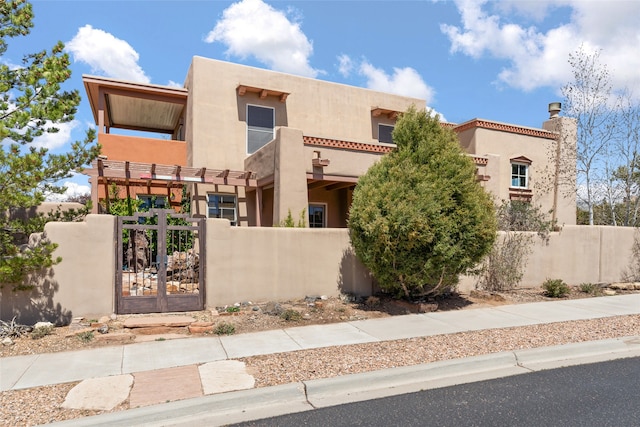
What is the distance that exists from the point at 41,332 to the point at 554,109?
23947 millimetres

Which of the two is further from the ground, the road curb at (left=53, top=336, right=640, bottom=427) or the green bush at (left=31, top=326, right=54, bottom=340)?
the green bush at (left=31, top=326, right=54, bottom=340)

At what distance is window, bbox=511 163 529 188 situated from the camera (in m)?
21.5

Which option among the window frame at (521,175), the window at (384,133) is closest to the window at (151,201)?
the window at (384,133)

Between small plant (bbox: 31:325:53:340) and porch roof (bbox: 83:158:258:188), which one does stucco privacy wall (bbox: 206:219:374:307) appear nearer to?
small plant (bbox: 31:325:53:340)

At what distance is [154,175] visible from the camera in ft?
44.8

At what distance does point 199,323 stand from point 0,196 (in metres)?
3.68

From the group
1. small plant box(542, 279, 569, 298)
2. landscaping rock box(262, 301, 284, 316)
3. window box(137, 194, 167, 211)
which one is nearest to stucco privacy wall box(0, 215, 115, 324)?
landscaping rock box(262, 301, 284, 316)

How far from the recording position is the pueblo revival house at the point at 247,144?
44.7ft

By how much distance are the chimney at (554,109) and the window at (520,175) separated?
12.1ft

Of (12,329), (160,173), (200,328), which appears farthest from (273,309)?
(160,173)

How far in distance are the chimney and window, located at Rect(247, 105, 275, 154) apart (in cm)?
1499

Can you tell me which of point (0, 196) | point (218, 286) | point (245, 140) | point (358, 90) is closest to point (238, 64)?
point (245, 140)

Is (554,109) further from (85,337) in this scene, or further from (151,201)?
(85,337)

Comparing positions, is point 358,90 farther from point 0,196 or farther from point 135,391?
point 135,391
